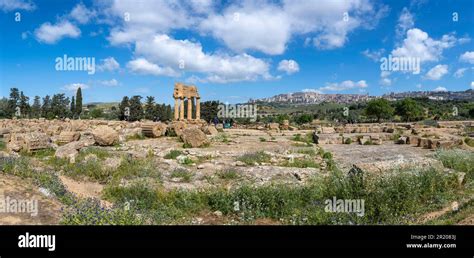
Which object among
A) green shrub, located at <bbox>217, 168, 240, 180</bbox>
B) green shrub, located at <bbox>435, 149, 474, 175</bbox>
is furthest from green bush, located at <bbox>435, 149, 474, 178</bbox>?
green shrub, located at <bbox>217, 168, 240, 180</bbox>

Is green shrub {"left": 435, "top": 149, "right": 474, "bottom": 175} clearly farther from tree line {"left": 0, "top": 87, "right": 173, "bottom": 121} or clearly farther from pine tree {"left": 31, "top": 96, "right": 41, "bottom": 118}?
pine tree {"left": 31, "top": 96, "right": 41, "bottom": 118}

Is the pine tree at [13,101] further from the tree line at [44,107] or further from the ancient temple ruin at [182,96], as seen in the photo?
the ancient temple ruin at [182,96]

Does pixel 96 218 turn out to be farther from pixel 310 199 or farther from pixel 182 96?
pixel 182 96

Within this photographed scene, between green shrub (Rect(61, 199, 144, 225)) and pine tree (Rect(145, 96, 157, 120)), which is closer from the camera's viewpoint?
green shrub (Rect(61, 199, 144, 225))

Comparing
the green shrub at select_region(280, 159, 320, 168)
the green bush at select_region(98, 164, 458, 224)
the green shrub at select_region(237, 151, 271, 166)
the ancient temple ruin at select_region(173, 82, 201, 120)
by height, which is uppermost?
the ancient temple ruin at select_region(173, 82, 201, 120)

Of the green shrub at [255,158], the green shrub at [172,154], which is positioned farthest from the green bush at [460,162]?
the green shrub at [172,154]

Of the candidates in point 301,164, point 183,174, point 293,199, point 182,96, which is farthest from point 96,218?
point 182,96

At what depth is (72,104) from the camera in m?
89.1

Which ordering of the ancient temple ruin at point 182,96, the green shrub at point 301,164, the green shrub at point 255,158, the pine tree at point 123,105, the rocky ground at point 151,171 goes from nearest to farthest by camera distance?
the rocky ground at point 151,171, the green shrub at point 301,164, the green shrub at point 255,158, the ancient temple ruin at point 182,96, the pine tree at point 123,105

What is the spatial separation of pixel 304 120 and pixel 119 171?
254ft

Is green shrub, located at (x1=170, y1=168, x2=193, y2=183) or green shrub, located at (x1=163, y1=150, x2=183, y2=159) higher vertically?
green shrub, located at (x1=163, y1=150, x2=183, y2=159)
